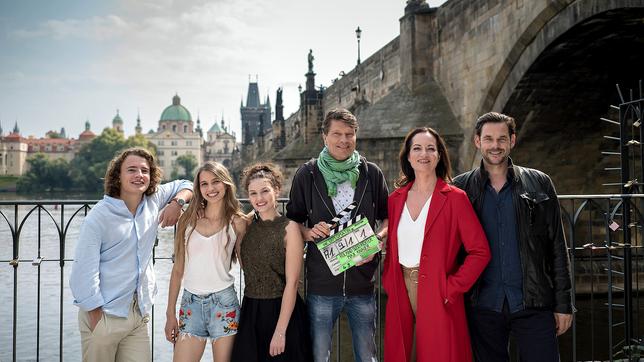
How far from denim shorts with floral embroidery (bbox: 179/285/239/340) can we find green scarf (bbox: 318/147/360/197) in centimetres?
84

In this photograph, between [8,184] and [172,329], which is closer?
[172,329]

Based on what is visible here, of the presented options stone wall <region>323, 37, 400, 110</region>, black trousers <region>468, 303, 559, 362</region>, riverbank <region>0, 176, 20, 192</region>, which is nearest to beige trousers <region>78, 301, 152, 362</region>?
black trousers <region>468, 303, 559, 362</region>

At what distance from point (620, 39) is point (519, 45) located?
6.17ft

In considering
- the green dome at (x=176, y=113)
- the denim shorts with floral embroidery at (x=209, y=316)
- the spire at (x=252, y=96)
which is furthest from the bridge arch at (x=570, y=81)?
the green dome at (x=176, y=113)

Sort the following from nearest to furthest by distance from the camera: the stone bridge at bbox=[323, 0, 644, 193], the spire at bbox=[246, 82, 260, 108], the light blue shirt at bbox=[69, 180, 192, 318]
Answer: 1. the light blue shirt at bbox=[69, 180, 192, 318]
2. the stone bridge at bbox=[323, 0, 644, 193]
3. the spire at bbox=[246, 82, 260, 108]

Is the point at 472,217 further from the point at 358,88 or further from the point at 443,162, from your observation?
the point at 358,88

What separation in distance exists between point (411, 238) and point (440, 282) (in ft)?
0.89

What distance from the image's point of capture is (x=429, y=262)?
10.00ft

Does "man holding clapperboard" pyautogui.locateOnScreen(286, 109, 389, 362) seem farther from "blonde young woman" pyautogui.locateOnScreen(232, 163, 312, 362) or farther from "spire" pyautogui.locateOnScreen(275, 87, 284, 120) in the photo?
"spire" pyautogui.locateOnScreen(275, 87, 284, 120)

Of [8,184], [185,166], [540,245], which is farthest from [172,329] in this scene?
[185,166]

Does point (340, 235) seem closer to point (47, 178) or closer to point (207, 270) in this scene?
point (207, 270)

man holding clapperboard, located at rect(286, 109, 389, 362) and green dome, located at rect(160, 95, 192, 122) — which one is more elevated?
green dome, located at rect(160, 95, 192, 122)

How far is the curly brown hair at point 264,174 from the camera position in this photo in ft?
10.9

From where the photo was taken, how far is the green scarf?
3.24m
